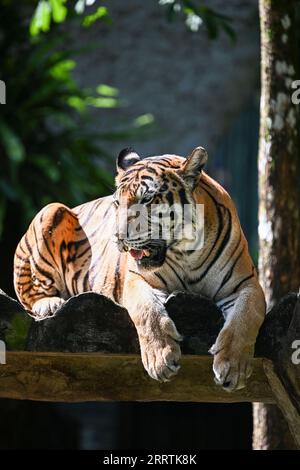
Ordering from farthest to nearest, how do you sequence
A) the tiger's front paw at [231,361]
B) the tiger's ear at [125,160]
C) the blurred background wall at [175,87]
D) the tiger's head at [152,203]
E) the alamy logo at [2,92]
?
1. the blurred background wall at [175,87]
2. the alamy logo at [2,92]
3. the tiger's ear at [125,160]
4. the tiger's head at [152,203]
5. the tiger's front paw at [231,361]

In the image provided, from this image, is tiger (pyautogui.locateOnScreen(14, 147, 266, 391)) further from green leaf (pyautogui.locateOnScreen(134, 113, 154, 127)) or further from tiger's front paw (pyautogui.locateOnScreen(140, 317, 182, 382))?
green leaf (pyautogui.locateOnScreen(134, 113, 154, 127))

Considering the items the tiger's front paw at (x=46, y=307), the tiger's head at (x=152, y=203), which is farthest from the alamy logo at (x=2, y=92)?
the tiger's head at (x=152, y=203)

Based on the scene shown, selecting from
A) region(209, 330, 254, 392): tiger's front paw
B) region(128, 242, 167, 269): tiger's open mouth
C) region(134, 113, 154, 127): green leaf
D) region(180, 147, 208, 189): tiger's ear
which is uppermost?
region(134, 113, 154, 127): green leaf

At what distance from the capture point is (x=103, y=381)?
388 cm

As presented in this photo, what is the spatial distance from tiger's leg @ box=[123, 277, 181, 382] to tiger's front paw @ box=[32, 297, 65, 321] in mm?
661

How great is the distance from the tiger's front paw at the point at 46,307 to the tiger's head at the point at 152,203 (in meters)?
0.63

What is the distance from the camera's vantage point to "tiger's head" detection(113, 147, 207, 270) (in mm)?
3709

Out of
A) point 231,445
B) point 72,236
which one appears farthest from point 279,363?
point 231,445

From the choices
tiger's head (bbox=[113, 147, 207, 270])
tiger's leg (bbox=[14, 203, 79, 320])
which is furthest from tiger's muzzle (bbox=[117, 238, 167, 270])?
tiger's leg (bbox=[14, 203, 79, 320])

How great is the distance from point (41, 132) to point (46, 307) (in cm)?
586

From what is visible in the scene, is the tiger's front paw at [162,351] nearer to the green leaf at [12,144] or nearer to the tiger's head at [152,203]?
the tiger's head at [152,203]

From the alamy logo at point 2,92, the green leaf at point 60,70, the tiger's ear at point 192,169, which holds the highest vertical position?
the green leaf at point 60,70

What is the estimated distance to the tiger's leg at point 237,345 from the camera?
3441mm

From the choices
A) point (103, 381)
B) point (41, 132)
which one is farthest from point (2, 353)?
point (41, 132)
